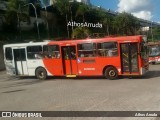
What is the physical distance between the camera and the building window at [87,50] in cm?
1864

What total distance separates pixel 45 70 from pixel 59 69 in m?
1.25

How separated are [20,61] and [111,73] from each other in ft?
22.3

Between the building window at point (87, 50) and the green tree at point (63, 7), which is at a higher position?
the green tree at point (63, 7)

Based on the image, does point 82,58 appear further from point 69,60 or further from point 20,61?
point 20,61

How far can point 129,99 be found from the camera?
1120 centimetres

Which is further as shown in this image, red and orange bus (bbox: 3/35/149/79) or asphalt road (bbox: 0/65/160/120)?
red and orange bus (bbox: 3/35/149/79)

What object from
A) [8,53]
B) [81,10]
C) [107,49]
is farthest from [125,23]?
[107,49]

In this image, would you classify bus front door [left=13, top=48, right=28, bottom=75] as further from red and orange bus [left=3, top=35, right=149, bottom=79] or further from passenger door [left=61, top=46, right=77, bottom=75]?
passenger door [left=61, top=46, right=77, bottom=75]

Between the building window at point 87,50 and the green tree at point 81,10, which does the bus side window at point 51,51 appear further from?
the green tree at point 81,10

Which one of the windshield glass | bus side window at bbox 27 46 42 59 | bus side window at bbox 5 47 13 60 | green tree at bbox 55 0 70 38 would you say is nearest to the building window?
bus side window at bbox 27 46 42 59

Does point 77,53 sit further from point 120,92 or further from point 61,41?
point 120,92

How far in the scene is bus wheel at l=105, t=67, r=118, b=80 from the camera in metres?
18.1

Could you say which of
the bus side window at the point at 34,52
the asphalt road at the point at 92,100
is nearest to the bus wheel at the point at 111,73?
the asphalt road at the point at 92,100

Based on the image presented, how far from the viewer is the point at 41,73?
2100cm
